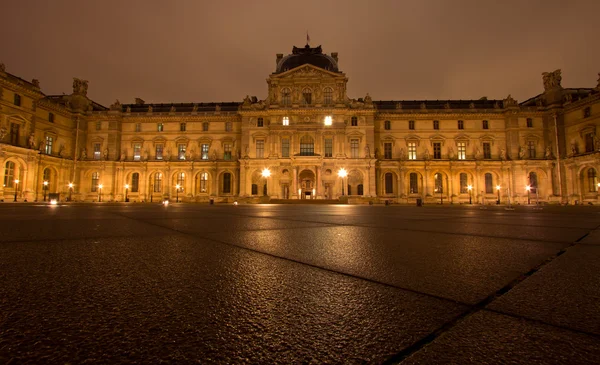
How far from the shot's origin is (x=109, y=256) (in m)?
1.96

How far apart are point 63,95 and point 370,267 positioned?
54.3m

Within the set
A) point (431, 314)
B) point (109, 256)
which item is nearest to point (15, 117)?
point (109, 256)

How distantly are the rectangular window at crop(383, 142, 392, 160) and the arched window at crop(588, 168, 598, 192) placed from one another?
20.1 m

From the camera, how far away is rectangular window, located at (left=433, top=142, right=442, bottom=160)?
3850 cm

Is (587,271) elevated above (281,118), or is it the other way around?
(281,118)

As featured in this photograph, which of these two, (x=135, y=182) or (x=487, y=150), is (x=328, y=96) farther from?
(x=135, y=182)

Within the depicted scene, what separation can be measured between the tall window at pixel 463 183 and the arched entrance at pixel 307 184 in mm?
18217

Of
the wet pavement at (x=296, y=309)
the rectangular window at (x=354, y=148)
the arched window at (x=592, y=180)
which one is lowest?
the wet pavement at (x=296, y=309)

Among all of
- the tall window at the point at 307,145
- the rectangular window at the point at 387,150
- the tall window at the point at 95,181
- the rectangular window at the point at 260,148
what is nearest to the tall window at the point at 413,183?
the rectangular window at the point at 387,150

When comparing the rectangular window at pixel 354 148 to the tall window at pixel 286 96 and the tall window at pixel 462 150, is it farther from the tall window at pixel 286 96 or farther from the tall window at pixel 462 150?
the tall window at pixel 462 150

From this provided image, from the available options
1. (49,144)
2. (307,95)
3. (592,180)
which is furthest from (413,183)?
(49,144)

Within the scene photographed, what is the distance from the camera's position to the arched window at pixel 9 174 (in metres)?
28.1

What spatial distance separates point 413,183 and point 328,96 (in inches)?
594

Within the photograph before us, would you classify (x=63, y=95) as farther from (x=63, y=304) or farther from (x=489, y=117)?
(x=489, y=117)
